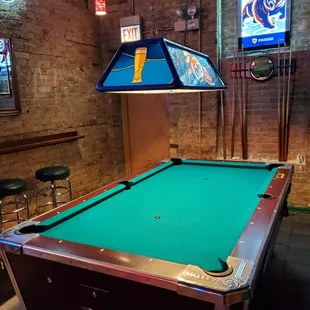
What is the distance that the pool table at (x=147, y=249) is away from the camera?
3.50 ft

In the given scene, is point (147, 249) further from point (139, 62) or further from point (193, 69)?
point (193, 69)

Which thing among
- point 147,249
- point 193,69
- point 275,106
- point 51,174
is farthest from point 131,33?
point 147,249

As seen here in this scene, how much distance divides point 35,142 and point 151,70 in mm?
2318

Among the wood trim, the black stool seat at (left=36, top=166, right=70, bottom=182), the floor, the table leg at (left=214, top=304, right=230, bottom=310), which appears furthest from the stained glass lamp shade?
the wood trim

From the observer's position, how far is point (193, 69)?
6.79 ft

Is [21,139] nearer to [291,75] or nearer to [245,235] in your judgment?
[245,235]

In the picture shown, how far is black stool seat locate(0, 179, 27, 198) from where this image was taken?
2.66m

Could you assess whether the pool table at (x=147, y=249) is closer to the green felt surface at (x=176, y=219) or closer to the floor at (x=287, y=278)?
the green felt surface at (x=176, y=219)

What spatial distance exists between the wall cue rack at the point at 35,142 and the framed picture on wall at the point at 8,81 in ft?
1.06

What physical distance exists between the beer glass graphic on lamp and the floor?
1430 millimetres

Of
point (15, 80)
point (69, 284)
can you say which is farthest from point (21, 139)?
point (69, 284)

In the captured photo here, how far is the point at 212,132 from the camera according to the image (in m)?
4.18

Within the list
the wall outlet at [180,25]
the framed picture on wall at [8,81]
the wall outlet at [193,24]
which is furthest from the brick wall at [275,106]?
the framed picture on wall at [8,81]

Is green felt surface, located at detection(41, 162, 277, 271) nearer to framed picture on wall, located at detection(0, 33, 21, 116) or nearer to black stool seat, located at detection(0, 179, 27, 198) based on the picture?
black stool seat, located at detection(0, 179, 27, 198)
